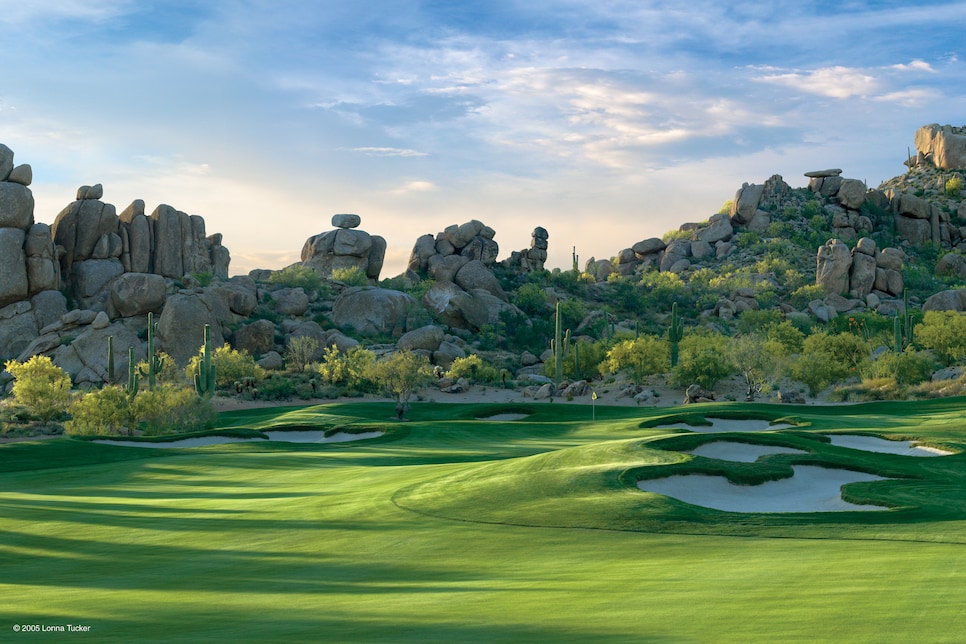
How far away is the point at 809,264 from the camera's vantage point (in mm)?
104062

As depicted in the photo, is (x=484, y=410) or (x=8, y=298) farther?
(x=8, y=298)

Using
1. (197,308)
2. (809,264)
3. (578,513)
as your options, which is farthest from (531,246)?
(578,513)

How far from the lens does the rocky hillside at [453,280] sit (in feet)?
237

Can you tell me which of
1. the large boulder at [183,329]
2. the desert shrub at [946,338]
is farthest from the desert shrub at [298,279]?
the desert shrub at [946,338]

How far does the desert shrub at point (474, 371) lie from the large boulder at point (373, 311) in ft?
50.8

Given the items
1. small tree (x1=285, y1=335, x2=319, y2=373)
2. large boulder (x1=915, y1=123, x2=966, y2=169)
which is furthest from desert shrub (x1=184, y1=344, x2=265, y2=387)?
large boulder (x1=915, y1=123, x2=966, y2=169)

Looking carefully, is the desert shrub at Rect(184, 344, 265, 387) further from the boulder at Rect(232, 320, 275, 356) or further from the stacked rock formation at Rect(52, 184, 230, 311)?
the stacked rock formation at Rect(52, 184, 230, 311)

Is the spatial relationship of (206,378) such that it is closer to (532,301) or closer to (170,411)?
(170,411)

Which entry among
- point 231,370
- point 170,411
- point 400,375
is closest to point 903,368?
point 400,375

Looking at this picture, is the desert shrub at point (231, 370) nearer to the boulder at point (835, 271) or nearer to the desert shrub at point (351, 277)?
the desert shrub at point (351, 277)

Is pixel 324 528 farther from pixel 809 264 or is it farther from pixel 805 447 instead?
pixel 809 264

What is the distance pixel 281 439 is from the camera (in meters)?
38.8

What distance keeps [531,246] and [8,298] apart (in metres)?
49.8

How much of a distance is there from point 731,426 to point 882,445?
1046 centimetres
